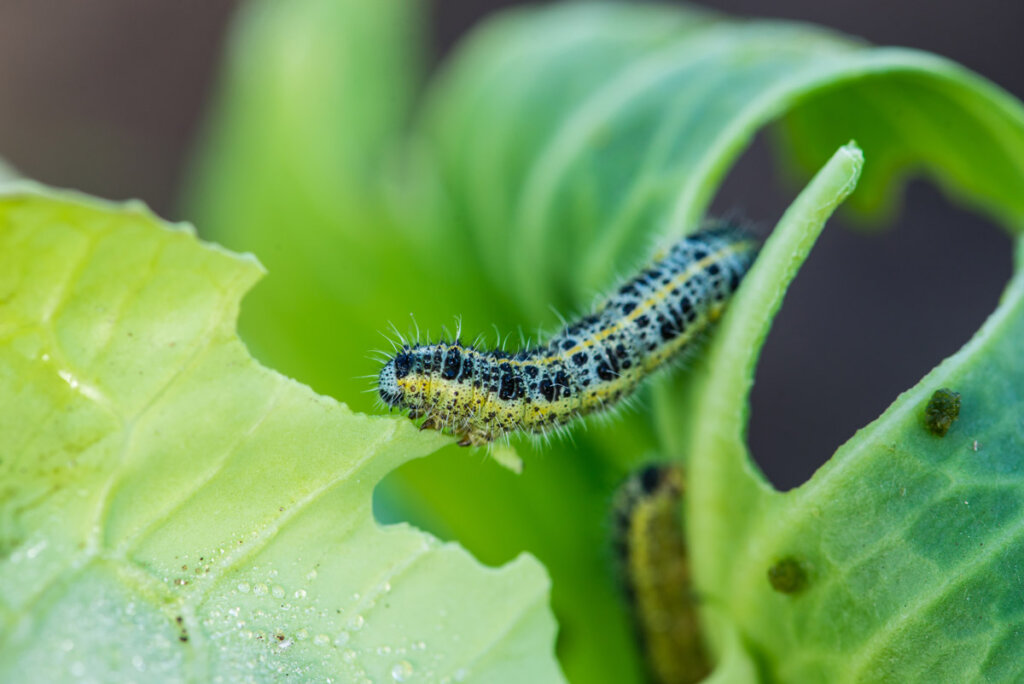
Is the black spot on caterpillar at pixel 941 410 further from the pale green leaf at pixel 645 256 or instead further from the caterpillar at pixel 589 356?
the caterpillar at pixel 589 356

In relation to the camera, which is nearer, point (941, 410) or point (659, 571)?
point (941, 410)

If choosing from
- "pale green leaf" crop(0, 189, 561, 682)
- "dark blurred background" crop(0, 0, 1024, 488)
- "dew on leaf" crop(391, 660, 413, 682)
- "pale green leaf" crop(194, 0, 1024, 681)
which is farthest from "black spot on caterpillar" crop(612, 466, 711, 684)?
"dark blurred background" crop(0, 0, 1024, 488)

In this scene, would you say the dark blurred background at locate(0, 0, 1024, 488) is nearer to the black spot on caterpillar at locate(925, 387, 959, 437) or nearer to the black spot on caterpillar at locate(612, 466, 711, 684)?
the black spot on caterpillar at locate(612, 466, 711, 684)

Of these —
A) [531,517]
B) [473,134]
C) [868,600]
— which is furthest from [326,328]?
[868,600]

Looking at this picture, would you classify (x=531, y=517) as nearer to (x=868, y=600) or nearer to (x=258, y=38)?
(x=868, y=600)

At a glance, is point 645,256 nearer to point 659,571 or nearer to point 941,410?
point 659,571

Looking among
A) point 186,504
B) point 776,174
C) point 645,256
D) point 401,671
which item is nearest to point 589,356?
point 645,256

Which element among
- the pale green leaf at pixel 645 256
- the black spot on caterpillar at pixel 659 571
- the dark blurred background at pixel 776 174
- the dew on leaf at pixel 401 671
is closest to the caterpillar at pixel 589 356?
the pale green leaf at pixel 645 256
